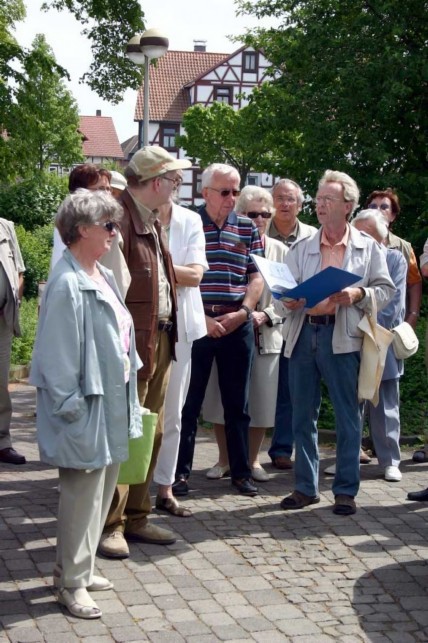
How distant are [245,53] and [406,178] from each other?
64.6m

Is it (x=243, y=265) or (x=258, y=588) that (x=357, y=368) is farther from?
(x=258, y=588)

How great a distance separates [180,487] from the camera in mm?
7922

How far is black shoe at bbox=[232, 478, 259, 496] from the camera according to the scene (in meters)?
8.01

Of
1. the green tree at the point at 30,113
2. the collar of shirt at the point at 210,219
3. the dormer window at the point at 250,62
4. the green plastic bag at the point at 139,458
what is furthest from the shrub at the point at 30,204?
the dormer window at the point at 250,62

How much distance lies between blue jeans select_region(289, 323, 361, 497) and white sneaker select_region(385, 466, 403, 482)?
1.06 meters

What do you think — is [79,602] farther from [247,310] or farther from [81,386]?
[247,310]

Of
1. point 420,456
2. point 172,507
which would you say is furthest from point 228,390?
point 420,456

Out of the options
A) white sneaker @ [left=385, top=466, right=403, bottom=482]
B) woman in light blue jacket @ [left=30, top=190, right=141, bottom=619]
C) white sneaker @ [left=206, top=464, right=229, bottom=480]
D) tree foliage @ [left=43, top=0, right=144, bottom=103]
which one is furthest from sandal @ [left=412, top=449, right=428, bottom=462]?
tree foliage @ [left=43, top=0, right=144, bottom=103]

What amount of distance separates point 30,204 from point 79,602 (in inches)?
1328

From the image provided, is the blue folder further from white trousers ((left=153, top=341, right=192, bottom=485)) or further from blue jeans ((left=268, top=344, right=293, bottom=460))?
blue jeans ((left=268, top=344, right=293, bottom=460))

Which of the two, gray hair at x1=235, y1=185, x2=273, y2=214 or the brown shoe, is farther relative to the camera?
the brown shoe

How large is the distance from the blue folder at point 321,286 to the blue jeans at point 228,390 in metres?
0.70

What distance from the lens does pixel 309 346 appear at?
760cm

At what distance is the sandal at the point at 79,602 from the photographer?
17.7ft
